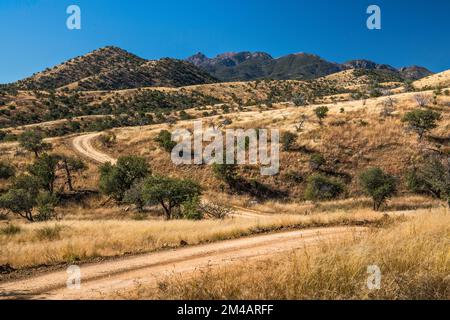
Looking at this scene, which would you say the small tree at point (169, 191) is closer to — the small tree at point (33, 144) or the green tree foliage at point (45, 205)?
the green tree foliage at point (45, 205)

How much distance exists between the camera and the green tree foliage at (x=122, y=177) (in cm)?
4356

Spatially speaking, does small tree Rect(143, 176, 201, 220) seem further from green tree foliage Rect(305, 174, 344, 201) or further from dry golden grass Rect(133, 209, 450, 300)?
dry golden grass Rect(133, 209, 450, 300)

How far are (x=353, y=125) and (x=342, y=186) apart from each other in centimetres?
1771

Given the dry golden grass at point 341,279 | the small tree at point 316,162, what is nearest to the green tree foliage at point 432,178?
the small tree at point 316,162

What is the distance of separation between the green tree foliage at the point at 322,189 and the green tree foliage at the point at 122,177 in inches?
765

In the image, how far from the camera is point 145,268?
10844 mm

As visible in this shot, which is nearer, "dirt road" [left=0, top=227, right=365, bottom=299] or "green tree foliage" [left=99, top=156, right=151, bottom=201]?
"dirt road" [left=0, top=227, right=365, bottom=299]

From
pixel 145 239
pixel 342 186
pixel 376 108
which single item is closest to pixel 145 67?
pixel 376 108

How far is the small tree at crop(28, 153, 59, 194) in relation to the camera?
1835 inches

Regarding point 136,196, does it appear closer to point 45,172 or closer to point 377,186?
point 45,172

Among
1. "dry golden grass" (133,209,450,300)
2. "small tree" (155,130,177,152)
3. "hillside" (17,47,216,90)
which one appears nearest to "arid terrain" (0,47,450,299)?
"dry golden grass" (133,209,450,300)

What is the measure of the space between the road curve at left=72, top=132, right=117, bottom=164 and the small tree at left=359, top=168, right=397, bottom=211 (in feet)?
120

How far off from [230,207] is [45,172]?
81.4 feet
